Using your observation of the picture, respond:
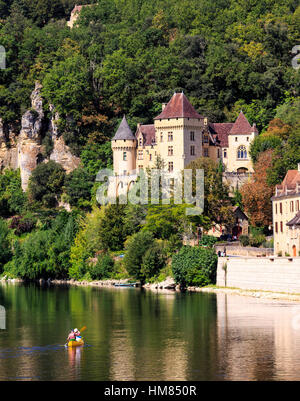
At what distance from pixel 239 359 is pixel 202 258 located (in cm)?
3051

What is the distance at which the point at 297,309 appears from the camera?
5975 cm

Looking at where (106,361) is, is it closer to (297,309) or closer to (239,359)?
(239,359)

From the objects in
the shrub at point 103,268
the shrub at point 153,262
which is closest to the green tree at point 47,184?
the shrub at point 103,268

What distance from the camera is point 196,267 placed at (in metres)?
76.3

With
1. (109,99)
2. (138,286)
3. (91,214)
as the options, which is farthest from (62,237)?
(109,99)

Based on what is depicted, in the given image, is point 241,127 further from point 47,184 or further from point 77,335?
point 77,335

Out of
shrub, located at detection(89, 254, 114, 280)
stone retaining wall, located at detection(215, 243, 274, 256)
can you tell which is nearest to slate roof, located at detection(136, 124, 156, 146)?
shrub, located at detection(89, 254, 114, 280)

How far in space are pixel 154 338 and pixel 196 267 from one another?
955 inches

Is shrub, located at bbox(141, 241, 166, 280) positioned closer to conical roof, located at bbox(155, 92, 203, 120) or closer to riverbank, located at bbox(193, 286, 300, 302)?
riverbank, located at bbox(193, 286, 300, 302)

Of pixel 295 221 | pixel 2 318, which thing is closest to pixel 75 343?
pixel 2 318

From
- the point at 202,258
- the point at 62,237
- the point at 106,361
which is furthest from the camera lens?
the point at 62,237

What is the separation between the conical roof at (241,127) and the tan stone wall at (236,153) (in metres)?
0.45
